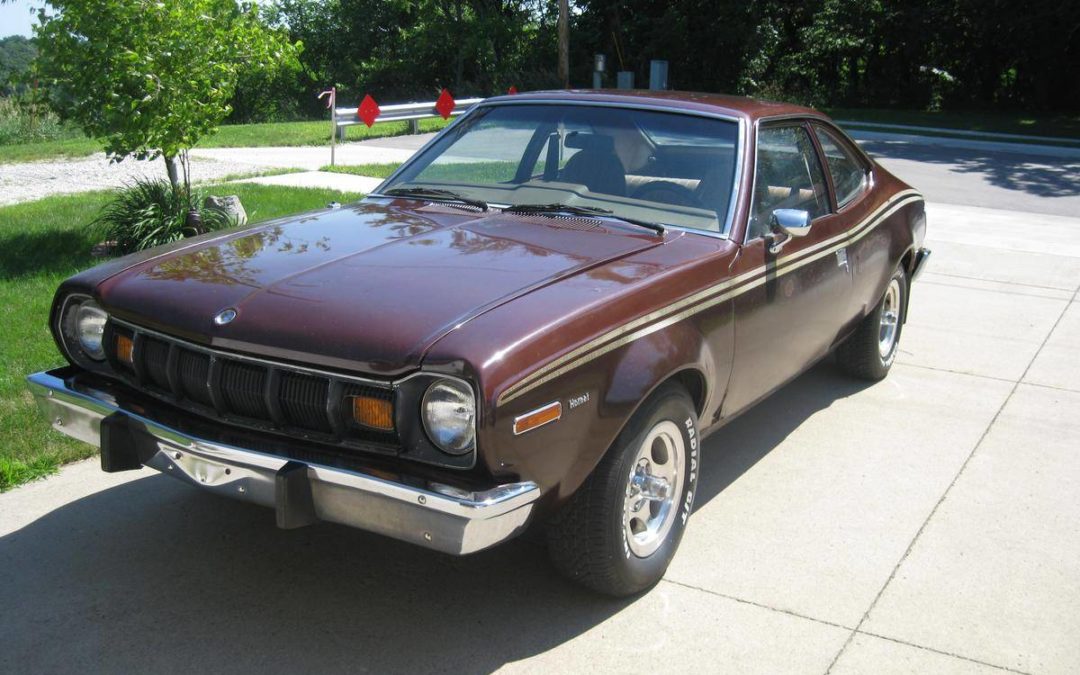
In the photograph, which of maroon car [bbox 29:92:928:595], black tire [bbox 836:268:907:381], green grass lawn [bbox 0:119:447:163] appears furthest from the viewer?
green grass lawn [bbox 0:119:447:163]

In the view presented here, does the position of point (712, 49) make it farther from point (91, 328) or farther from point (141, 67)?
point (91, 328)

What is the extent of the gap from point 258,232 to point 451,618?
70.3 inches

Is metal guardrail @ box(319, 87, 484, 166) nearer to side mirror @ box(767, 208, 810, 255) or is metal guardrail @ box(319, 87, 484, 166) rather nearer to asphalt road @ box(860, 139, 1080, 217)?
asphalt road @ box(860, 139, 1080, 217)

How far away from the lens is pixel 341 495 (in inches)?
123

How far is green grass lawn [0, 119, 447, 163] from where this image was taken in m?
16.1

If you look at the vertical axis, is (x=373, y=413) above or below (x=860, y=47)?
below

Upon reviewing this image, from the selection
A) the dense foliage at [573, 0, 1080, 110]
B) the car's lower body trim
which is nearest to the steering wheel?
the car's lower body trim

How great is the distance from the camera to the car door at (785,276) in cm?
431

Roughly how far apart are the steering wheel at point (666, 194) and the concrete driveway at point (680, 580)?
128cm

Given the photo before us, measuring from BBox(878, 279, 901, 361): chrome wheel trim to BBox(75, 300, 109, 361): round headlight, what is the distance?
4.23m

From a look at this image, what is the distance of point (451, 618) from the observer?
11.9ft

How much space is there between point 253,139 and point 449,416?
682 inches

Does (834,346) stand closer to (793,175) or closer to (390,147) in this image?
(793,175)

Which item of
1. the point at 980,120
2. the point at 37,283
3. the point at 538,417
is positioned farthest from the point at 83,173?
the point at 980,120
